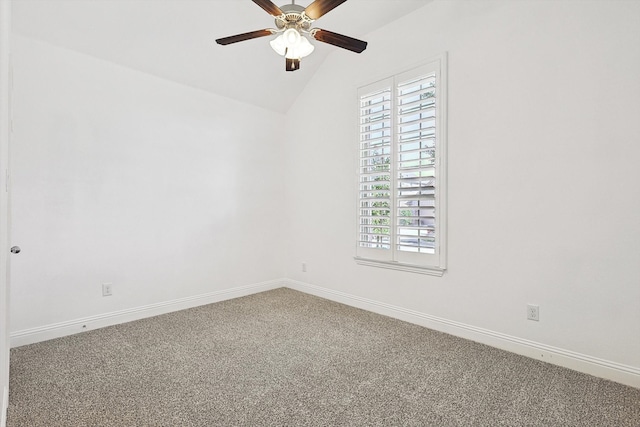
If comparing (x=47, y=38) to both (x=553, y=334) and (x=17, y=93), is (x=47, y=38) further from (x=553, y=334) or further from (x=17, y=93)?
(x=553, y=334)

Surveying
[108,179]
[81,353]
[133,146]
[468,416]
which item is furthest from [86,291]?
[468,416]

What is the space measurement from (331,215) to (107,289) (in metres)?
2.40

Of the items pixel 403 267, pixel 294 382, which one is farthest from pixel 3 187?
pixel 403 267

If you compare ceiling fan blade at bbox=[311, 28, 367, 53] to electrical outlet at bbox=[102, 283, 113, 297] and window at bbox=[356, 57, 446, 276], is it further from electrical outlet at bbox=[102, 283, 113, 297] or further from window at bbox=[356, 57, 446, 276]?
electrical outlet at bbox=[102, 283, 113, 297]

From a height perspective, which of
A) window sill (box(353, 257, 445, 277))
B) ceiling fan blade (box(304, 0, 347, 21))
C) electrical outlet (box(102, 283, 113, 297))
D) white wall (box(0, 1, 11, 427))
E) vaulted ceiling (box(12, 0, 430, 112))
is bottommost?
electrical outlet (box(102, 283, 113, 297))

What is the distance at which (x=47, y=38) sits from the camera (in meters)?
2.78

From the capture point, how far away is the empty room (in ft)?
6.72

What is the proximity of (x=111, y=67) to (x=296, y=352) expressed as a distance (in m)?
3.06

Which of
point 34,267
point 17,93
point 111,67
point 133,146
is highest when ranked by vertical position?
point 111,67

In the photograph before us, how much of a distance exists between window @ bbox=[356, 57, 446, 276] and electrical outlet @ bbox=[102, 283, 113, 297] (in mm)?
2461

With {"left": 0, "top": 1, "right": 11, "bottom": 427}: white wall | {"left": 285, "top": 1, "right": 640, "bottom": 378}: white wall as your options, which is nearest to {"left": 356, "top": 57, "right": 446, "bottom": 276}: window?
{"left": 285, "top": 1, "right": 640, "bottom": 378}: white wall

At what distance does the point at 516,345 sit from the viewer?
2.56 meters

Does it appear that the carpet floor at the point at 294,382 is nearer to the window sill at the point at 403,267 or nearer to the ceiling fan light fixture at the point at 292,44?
the window sill at the point at 403,267

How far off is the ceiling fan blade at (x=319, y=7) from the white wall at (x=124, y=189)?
2.13 m
